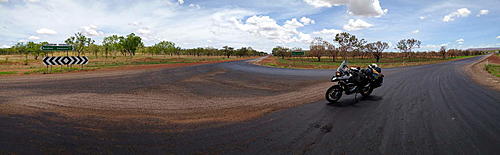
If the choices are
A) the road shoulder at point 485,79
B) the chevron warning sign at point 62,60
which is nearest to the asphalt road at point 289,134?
the road shoulder at point 485,79

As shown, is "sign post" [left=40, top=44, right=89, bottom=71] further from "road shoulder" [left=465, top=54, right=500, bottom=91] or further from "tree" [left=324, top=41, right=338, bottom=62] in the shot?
"tree" [left=324, top=41, right=338, bottom=62]

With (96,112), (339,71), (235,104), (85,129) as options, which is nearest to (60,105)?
(96,112)

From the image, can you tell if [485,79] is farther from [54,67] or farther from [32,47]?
[32,47]

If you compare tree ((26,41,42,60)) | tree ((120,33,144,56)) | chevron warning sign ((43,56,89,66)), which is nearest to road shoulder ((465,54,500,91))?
chevron warning sign ((43,56,89,66))

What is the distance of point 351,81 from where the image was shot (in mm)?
6820

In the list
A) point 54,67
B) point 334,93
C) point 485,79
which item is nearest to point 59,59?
point 54,67

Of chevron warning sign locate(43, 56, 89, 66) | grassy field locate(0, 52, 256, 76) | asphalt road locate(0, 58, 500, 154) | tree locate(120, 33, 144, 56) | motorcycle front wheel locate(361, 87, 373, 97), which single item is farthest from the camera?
tree locate(120, 33, 144, 56)

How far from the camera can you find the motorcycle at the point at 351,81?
661 cm

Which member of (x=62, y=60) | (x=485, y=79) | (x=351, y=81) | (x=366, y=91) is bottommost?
(x=366, y=91)

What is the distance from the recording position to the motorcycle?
260 inches

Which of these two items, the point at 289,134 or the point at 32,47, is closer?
the point at 289,134

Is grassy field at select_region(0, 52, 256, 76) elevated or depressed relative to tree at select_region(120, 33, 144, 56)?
depressed

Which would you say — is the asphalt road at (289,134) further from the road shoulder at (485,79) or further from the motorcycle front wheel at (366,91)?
the road shoulder at (485,79)

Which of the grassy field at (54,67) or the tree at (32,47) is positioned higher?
the tree at (32,47)
